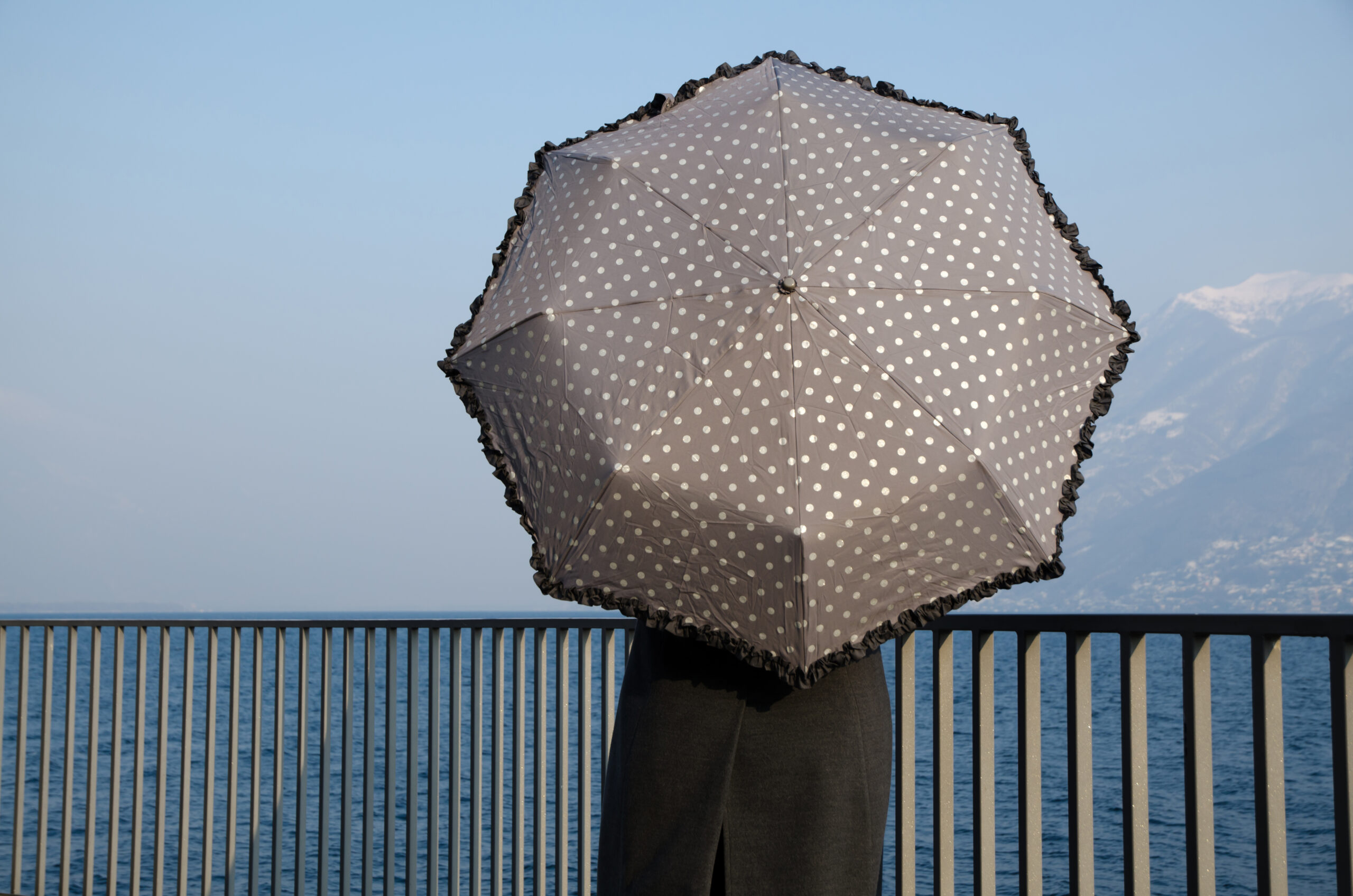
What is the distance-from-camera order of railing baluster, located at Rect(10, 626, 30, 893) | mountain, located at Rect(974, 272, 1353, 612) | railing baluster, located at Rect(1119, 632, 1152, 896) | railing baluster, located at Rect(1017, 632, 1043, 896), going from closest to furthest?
railing baluster, located at Rect(1119, 632, 1152, 896) → railing baluster, located at Rect(1017, 632, 1043, 896) → railing baluster, located at Rect(10, 626, 30, 893) → mountain, located at Rect(974, 272, 1353, 612)

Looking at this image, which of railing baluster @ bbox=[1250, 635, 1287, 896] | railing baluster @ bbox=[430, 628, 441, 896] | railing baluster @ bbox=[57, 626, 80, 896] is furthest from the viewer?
railing baluster @ bbox=[57, 626, 80, 896]

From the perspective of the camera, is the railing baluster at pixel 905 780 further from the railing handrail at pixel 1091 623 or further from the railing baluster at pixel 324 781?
the railing baluster at pixel 324 781

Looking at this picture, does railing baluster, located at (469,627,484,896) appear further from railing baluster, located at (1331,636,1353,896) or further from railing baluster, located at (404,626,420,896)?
railing baluster, located at (1331,636,1353,896)

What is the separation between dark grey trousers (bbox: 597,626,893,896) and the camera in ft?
5.20

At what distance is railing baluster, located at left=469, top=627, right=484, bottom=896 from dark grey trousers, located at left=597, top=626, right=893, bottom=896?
140 centimetres

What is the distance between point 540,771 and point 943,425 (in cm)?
203

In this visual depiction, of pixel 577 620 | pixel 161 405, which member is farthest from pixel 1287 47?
pixel 577 620

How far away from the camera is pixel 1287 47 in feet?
336

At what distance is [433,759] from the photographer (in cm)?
306

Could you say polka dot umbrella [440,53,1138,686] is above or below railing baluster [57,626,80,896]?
above

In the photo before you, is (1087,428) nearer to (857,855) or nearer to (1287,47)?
(857,855)

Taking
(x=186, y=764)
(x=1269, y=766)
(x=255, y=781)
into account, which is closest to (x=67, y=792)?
(x=186, y=764)

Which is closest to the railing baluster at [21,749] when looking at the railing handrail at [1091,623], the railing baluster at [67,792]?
the railing baluster at [67,792]

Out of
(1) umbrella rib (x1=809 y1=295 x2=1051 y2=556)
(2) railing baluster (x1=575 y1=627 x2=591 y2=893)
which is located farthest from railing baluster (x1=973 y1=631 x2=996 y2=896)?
(2) railing baluster (x1=575 y1=627 x2=591 y2=893)
